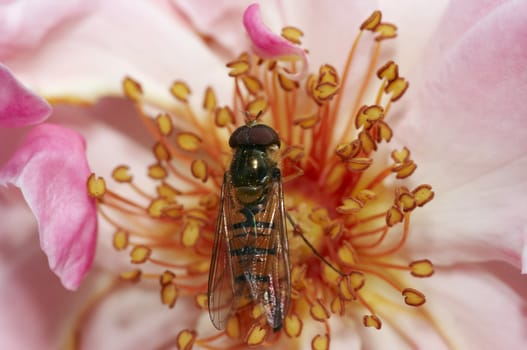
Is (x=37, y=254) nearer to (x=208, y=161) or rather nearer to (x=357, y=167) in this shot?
(x=208, y=161)

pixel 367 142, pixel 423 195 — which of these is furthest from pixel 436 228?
pixel 367 142

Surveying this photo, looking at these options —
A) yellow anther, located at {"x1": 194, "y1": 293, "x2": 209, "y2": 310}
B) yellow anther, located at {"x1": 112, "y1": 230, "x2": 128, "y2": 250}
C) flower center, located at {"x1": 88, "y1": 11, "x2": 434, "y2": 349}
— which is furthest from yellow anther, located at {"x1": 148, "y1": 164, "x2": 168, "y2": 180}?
yellow anther, located at {"x1": 194, "y1": 293, "x2": 209, "y2": 310}

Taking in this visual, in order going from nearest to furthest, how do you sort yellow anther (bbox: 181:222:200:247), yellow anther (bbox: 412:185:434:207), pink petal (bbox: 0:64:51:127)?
1. pink petal (bbox: 0:64:51:127)
2. yellow anther (bbox: 412:185:434:207)
3. yellow anther (bbox: 181:222:200:247)

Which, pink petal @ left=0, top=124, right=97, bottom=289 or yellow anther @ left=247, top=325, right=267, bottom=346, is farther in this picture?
yellow anther @ left=247, top=325, right=267, bottom=346

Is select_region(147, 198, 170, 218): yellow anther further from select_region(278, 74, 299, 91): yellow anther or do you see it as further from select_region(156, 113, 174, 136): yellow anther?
select_region(278, 74, 299, 91): yellow anther

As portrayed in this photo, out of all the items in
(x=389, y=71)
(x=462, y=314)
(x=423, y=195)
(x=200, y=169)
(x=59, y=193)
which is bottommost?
(x=59, y=193)

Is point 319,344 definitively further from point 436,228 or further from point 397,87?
point 397,87
